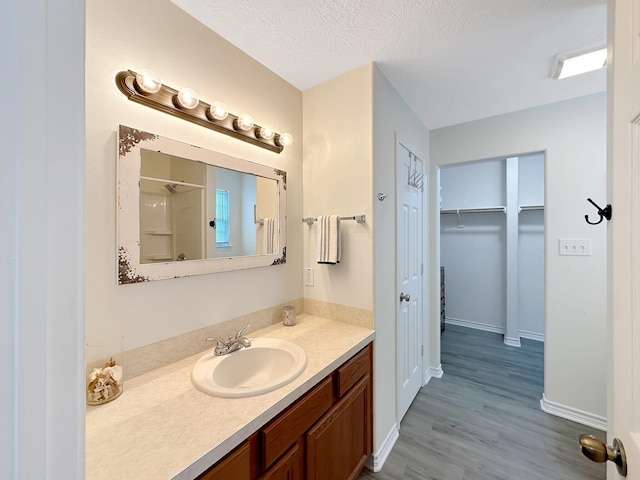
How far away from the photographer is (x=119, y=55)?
102 cm

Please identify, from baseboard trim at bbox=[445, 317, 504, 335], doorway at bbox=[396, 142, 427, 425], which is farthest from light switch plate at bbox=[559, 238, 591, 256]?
baseboard trim at bbox=[445, 317, 504, 335]

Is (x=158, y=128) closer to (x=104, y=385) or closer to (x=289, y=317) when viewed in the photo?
(x=104, y=385)

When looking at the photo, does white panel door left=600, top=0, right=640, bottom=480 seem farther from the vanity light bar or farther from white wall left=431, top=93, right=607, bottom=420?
white wall left=431, top=93, right=607, bottom=420

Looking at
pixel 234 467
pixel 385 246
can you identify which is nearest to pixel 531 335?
pixel 385 246

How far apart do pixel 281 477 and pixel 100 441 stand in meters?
0.59

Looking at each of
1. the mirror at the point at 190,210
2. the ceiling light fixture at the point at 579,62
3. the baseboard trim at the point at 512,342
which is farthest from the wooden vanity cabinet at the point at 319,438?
the baseboard trim at the point at 512,342

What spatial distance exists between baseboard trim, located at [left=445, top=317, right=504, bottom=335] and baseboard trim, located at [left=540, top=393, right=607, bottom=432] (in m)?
1.63

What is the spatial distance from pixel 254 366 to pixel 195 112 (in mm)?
1255

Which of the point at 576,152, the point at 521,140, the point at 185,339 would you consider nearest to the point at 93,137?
the point at 185,339

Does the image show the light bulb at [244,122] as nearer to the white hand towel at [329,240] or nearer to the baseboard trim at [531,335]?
the white hand towel at [329,240]

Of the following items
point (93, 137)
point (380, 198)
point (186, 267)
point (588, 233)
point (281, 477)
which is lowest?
point (281, 477)

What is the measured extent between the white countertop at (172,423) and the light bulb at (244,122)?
3.88 ft

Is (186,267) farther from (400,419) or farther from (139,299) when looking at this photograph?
(400,419)

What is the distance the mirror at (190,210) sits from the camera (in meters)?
1.04
